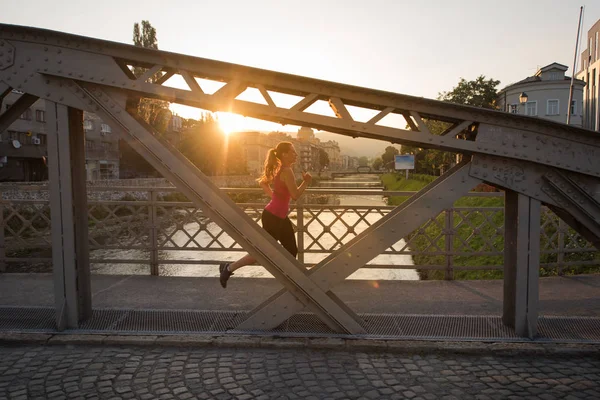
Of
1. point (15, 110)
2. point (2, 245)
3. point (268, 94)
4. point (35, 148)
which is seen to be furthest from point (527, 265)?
point (35, 148)

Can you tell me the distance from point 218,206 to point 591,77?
5667 cm

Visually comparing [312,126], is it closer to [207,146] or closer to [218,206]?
[218,206]

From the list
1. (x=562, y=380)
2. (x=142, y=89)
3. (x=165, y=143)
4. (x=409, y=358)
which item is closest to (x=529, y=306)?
(x=562, y=380)

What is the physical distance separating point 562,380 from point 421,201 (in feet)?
6.64

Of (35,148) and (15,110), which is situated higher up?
(35,148)

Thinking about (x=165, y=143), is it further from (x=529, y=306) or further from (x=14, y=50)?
(x=529, y=306)

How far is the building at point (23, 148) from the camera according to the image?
38000 millimetres

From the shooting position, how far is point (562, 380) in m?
3.86

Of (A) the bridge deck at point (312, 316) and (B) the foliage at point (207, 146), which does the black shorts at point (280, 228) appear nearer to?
(A) the bridge deck at point (312, 316)

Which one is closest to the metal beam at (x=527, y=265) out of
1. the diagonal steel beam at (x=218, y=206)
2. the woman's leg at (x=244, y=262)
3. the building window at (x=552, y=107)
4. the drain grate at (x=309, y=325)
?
the drain grate at (x=309, y=325)

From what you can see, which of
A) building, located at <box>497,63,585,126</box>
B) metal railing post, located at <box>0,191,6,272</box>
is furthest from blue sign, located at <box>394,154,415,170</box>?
building, located at <box>497,63,585,126</box>

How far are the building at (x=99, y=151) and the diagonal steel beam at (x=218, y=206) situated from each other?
50.7 metres

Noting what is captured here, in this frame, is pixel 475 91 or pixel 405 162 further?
pixel 475 91

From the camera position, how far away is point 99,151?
54.2 metres
